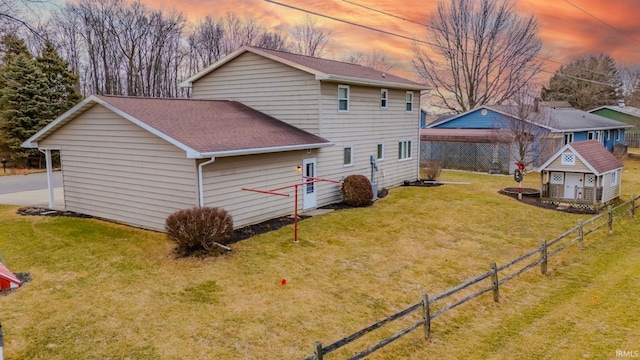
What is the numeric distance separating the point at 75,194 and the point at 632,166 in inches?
1458

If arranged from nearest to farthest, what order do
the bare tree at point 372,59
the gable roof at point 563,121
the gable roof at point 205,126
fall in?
the gable roof at point 205,126
the gable roof at point 563,121
the bare tree at point 372,59

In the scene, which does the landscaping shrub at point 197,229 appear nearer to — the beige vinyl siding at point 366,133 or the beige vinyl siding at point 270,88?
the beige vinyl siding at point 366,133

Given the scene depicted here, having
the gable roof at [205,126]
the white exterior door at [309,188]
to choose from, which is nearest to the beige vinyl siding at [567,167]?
the gable roof at [205,126]

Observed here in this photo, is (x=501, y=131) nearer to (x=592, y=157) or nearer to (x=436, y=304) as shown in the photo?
(x=592, y=157)

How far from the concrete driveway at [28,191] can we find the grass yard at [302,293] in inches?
97.5

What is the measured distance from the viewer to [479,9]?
3984 cm

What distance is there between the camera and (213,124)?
14.6m

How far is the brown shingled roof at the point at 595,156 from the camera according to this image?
17.8 m

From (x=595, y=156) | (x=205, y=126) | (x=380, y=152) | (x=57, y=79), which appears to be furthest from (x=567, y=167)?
(x=57, y=79)

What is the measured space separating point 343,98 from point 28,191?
612 inches

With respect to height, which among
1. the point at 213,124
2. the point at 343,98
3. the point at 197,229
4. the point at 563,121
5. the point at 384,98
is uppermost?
the point at 384,98

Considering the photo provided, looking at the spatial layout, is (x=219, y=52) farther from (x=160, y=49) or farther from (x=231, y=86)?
(x=231, y=86)

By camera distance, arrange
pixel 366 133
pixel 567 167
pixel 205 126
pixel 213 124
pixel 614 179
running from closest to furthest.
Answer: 1. pixel 205 126
2. pixel 213 124
3. pixel 567 167
4. pixel 614 179
5. pixel 366 133

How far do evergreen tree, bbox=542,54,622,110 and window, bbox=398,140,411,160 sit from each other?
44.3 meters
